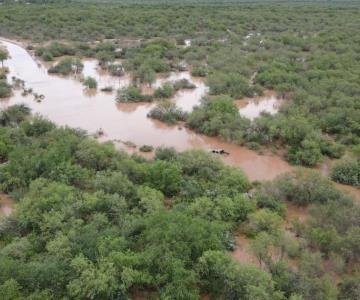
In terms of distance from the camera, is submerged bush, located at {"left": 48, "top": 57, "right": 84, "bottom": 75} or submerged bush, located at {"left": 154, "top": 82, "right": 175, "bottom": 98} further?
submerged bush, located at {"left": 48, "top": 57, "right": 84, "bottom": 75}

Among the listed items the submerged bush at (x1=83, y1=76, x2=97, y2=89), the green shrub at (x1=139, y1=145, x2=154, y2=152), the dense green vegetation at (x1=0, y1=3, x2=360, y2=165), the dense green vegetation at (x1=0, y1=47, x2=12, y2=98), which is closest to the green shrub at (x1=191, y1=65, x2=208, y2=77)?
the dense green vegetation at (x1=0, y1=3, x2=360, y2=165)

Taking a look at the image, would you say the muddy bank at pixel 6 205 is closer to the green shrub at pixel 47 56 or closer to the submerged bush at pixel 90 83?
the submerged bush at pixel 90 83

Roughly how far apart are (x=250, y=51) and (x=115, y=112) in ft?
65.1

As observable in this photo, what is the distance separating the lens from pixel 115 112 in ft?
85.9

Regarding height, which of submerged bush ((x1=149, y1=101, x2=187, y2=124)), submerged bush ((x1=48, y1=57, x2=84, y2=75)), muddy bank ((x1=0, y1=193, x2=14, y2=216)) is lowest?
muddy bank ((x1=0, y1=193, x2=14, y2=216))

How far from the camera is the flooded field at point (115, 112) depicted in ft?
68.3

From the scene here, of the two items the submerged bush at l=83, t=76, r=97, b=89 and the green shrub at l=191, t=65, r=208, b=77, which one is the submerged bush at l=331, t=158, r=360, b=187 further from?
the submerged bush at l=83, t=76, r=97, b=89

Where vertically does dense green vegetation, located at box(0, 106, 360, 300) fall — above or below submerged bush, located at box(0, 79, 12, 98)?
below

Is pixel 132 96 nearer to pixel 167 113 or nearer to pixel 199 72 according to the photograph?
pixel 167 113

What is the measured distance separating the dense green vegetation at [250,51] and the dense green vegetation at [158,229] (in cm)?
Answer: 547

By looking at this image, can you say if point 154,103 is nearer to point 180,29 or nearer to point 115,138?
point 115,138

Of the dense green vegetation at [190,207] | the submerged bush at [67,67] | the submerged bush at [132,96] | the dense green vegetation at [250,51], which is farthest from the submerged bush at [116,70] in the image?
the submerged bush at [132,96]

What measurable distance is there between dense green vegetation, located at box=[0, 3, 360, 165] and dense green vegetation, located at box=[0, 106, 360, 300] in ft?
17.9

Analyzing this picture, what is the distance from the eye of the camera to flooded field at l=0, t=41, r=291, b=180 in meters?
20.8
